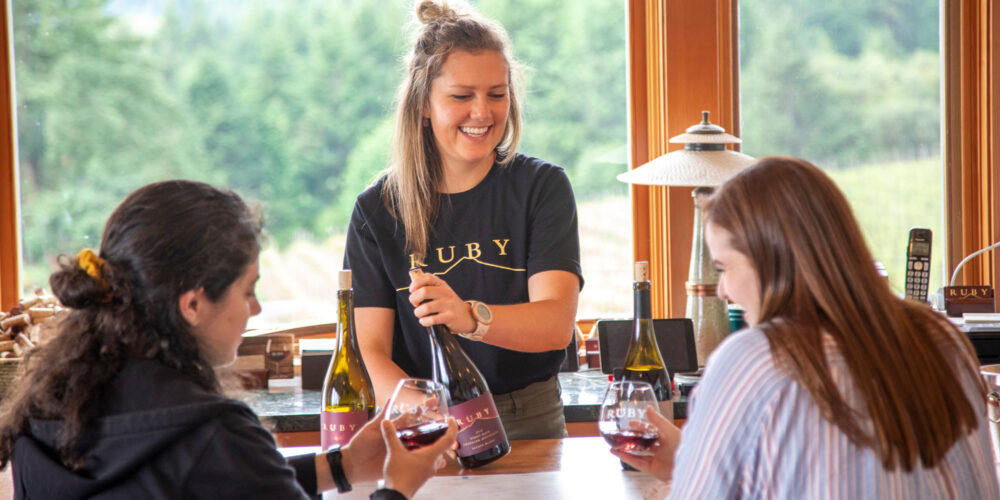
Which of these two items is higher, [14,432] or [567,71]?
[567,71]

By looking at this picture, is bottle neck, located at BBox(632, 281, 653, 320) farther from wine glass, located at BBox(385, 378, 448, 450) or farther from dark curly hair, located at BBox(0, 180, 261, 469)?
dark curly hair, located at BBox(0, 180, 261, 469)

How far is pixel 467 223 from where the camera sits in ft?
6.15

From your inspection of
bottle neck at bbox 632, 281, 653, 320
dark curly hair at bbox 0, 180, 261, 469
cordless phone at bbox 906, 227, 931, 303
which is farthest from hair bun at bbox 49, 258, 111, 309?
cordless phone at bbox 906, 227, 931, 303

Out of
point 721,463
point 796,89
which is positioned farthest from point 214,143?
point 721,463

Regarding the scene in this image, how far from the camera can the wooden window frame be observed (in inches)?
114

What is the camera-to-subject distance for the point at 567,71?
9.95 feet

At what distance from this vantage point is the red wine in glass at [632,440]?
49.6 inches

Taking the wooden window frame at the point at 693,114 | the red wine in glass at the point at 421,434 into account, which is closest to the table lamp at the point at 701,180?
the wooden window frame at the point at 693,114

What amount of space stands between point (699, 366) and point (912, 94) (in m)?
1.29

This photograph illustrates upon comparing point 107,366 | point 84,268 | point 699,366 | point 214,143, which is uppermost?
point 214,143

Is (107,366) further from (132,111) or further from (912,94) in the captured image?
(912,94)

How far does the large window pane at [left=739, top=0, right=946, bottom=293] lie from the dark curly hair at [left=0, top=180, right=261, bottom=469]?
2275mm

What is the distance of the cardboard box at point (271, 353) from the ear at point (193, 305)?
1.49 m

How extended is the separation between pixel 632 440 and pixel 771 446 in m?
0.36
